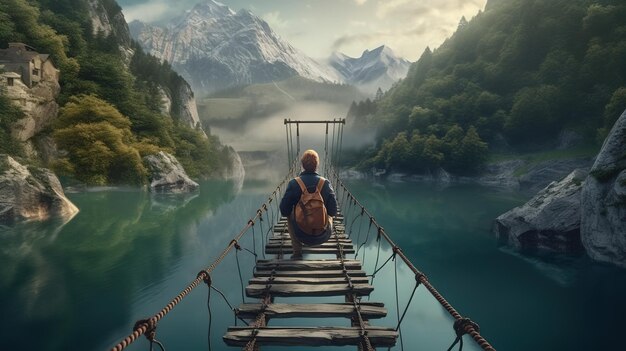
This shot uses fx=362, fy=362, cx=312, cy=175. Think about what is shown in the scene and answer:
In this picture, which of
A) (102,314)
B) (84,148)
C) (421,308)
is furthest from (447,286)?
(84,148)

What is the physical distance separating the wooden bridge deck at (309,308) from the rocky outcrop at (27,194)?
70.7 ft

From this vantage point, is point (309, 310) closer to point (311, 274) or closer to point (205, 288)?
point (311, 274)

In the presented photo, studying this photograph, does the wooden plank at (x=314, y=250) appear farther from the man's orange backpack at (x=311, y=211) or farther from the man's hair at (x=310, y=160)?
the man's hair at (x=310, y=160)

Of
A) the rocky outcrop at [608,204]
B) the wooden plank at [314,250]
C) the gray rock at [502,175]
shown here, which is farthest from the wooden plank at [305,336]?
the gray rock at [502,175]

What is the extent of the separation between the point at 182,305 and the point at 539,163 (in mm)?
52364

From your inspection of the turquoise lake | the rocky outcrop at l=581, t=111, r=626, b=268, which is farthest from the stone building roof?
the rocky outcrop at l=581, t=111, r=626, b=268

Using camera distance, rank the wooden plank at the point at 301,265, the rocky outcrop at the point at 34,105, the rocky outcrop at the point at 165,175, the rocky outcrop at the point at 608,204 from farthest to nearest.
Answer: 1. the rocky outcrop at the point at 165,175
2. the rocky outcrop at the point at 34,105
3. the rocky outcrop at the point at 608,204
4. the wooden plank at the point at 301,265

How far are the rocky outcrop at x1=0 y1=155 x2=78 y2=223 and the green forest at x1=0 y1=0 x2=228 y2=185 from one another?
6.57 m

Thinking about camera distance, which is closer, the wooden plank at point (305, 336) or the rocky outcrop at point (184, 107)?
the wooden plank at point (305, 336)

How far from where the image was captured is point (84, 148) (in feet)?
109

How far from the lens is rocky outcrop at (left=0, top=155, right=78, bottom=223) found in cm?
2097

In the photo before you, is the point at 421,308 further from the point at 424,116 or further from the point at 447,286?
the point at 424,116

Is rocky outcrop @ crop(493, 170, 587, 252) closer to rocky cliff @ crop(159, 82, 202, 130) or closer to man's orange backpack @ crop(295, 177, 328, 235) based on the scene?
man's orange backpack @ crop(295, 177, 328, 235)

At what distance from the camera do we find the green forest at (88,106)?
108ft
